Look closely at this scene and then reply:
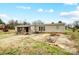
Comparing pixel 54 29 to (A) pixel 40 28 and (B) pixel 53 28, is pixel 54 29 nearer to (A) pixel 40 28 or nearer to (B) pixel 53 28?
(B) pixel 53 28

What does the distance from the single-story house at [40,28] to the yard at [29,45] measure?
0.05m

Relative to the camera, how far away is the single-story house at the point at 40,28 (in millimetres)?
2635

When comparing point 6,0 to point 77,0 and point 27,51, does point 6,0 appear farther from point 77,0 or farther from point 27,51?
Answer: point 77,0

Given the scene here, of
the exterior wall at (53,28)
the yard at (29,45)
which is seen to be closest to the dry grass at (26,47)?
the yard at (29,45)

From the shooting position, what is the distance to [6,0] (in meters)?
2.62

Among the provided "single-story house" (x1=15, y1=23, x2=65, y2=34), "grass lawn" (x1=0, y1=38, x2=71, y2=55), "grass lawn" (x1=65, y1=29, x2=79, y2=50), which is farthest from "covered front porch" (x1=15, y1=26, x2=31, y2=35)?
"grass lawn" (x1=65, y1=29, x2=79, y2=50)

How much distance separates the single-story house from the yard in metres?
0.05

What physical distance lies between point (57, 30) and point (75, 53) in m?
0.30

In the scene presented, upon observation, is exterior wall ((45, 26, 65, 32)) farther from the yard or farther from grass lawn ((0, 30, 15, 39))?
grass lawn ((0, 30, 15, 39))

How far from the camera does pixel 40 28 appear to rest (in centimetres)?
266

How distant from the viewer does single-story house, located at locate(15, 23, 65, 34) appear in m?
2.63

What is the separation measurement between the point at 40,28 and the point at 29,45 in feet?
0.69

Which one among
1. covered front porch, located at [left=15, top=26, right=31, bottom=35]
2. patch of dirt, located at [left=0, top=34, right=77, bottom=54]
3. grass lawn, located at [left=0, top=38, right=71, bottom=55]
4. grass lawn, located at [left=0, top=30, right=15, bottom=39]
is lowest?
grass lawn, located at [left=0, top=38, right=71, bottom=55]
